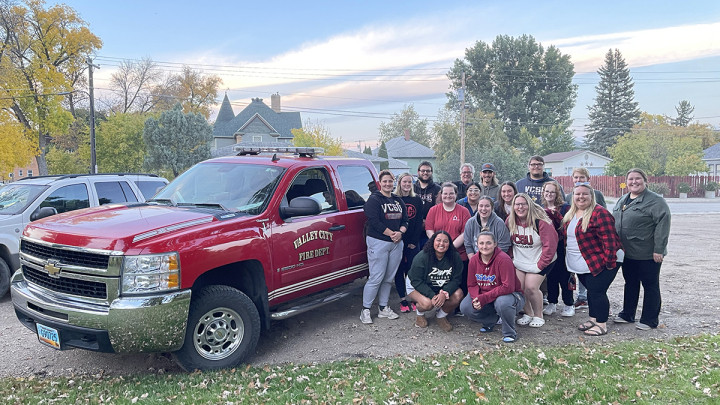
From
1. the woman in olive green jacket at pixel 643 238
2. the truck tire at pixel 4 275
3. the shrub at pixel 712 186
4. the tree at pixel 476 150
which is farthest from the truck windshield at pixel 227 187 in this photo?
the shrub at pixel 712 186

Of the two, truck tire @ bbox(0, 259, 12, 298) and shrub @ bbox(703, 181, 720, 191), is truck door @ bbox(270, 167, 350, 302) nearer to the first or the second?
truck tire @ bbox(0, 259, 12, 298)

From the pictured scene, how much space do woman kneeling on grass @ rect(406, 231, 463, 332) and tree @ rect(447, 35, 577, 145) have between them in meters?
58.4

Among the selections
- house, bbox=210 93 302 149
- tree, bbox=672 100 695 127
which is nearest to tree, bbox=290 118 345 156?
house, bbox=210 93 302 149

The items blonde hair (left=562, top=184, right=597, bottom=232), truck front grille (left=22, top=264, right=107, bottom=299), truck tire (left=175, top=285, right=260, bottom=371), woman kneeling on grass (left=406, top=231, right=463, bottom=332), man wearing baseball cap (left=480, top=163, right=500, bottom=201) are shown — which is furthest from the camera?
man wearing baseball cap (left=480, top=163, right=500, bottom=201)

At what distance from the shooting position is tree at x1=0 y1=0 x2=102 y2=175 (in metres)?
30.0

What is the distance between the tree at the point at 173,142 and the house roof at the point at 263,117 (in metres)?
11.6

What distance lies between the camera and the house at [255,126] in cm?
4375

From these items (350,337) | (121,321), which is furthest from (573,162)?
(121,321)

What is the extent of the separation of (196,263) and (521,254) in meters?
3.82

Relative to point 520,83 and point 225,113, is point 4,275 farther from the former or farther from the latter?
point 520,83

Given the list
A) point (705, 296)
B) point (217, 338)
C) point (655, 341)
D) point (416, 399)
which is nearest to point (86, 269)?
point (217, 338)

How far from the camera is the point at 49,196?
698 centimetres

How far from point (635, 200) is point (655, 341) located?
1.60 meters

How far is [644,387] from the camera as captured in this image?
3.93 m
